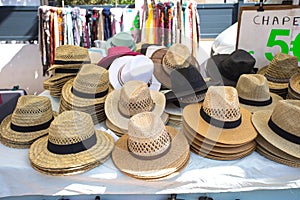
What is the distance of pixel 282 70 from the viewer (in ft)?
4.44

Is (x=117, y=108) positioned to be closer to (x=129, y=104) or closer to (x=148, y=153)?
(x=129, y=104)

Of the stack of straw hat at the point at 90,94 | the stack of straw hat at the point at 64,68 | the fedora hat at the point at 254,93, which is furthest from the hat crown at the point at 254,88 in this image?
the stack of straw hat at the point at 64,68

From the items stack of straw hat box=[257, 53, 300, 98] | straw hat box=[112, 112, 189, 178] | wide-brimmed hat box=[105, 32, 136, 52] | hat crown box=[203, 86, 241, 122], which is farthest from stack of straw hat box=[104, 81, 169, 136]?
wide-brimmed hat box=[105, 32, 136, 52]

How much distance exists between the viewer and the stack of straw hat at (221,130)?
0.94 meters

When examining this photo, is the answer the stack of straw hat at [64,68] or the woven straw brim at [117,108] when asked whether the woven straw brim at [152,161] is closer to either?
the woven straw brim at [117,108]

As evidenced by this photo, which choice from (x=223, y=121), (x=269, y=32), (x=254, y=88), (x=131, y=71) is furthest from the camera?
(x=269, y=32)

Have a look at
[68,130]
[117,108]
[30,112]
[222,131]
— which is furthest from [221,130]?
[30,112]

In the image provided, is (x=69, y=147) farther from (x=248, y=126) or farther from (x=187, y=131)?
(x=248, y=126)

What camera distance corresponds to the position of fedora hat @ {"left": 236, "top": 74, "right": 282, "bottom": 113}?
3.68 feet

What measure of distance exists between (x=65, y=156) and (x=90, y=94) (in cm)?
35

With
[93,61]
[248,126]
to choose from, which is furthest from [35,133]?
[248,126]

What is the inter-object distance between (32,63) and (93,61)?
1984 mm

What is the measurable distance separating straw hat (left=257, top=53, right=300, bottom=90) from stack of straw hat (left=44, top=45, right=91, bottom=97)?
973 mm

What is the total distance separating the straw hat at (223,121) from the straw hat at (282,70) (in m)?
0.47
